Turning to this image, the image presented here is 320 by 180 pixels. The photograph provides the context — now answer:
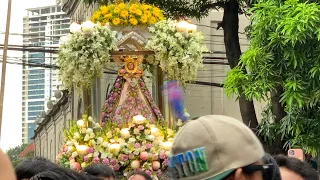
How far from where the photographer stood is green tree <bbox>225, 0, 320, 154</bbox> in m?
13.5

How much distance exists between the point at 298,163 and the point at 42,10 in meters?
85.2

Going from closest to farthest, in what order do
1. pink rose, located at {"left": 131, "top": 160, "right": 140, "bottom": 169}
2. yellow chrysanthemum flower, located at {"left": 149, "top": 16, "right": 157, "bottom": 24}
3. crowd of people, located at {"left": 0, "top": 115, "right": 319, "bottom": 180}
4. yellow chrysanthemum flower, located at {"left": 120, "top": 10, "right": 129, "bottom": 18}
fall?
crowd of people, located at {"left": 0, "top": 115, "right": 319, "bottom": 180} < pink rose, located at {"left": 131, "top": 160, "right": 140, "bottom": 169} < yellow chrysanthemum flower, located at {"left": 120, "top": 10, "right": 129, "bottom": 18} < yellow chrysanthemum flower, located at {"left": 149, "top": 16, "right": 157, "bottom": 24}

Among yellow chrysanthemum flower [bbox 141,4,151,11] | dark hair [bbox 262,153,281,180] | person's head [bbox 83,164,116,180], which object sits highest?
yellow chrysanthemum flower [bbox 141,4,151,11]

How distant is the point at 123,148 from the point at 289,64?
427cm

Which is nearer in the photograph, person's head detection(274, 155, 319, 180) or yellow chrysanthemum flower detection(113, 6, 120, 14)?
person's head detection(274, 155, 319, 180)

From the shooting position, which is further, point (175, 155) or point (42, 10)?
point (42, 10)

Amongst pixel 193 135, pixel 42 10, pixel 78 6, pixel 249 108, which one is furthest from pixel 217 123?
pixel 42 10

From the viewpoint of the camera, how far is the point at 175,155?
2.54 meters

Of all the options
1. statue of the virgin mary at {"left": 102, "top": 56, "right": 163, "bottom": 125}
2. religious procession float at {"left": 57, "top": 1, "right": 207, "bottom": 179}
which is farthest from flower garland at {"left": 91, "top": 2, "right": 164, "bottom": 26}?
statue of the virgin mary at {"left": 102, "top": 56, "right": 163, "bottom": 125}

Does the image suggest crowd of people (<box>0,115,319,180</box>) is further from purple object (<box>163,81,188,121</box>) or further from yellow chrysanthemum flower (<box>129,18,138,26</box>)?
purple object (<box>163,81,188,121</box>)

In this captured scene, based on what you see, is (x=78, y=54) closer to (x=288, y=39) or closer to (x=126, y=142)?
(x=126, y=142)

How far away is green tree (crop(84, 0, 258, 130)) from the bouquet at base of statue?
8.82 m

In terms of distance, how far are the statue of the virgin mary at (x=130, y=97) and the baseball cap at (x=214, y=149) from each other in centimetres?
973

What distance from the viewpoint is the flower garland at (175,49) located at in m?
12.3
